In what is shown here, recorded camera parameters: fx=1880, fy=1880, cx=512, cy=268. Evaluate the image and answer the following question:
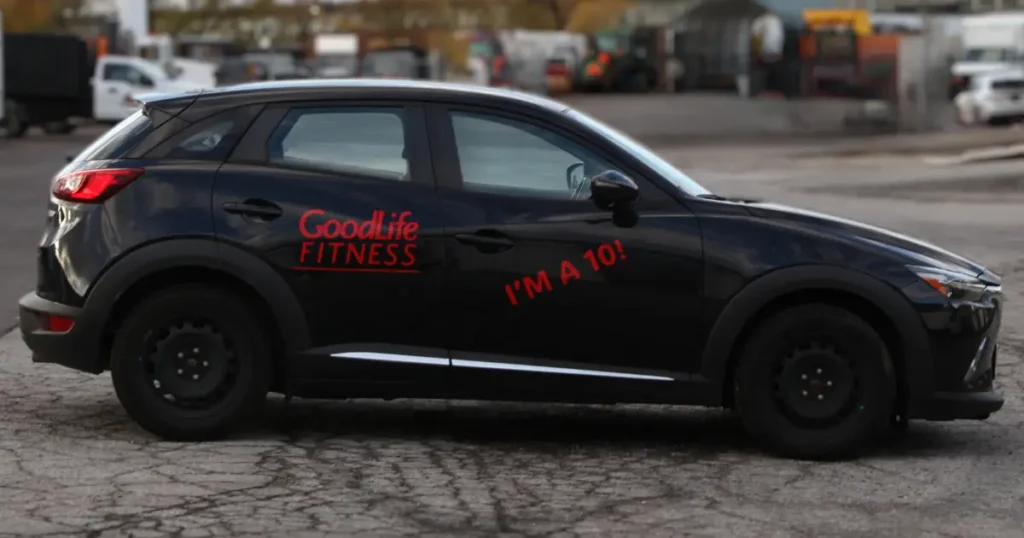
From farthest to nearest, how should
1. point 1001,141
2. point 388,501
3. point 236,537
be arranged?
1. point 1001,141
2. point 388,501
3. point 236,537

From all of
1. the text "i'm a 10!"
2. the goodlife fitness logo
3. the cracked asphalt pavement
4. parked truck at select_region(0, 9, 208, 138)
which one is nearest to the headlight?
the cracked asphalt pavement

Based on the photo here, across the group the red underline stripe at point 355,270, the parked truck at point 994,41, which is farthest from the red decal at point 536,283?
the parked truck at point 994,41

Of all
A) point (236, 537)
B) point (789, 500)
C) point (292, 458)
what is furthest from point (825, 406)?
point (236, 537)

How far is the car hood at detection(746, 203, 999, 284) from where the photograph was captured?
754 centimetres

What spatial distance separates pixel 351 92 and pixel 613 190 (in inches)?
46.9

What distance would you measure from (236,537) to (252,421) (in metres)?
2.09

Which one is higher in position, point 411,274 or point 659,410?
point 411,274

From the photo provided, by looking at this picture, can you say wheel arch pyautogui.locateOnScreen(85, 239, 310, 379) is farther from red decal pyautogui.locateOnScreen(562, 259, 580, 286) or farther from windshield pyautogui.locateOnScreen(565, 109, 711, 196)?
windshield pyautogui.locateOnScreen(565, 109, 711, 196)

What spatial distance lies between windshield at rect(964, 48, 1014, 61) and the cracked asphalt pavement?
167ft

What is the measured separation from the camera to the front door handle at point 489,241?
294 inches

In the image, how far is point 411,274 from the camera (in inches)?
296

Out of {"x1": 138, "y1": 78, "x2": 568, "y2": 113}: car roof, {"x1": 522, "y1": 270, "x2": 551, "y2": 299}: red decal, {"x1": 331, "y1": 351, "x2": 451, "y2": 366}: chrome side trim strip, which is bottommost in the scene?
{"x1": 331, "y1": 351, "x2": 451, "y2": 366}: chrome side trim strip

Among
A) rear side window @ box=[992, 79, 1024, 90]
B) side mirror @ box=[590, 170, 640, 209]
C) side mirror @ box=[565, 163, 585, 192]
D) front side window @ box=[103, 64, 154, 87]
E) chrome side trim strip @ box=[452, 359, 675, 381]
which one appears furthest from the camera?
front side window @ box=[103, 64, 154, 87]

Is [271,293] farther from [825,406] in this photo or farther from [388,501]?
[825,406]
